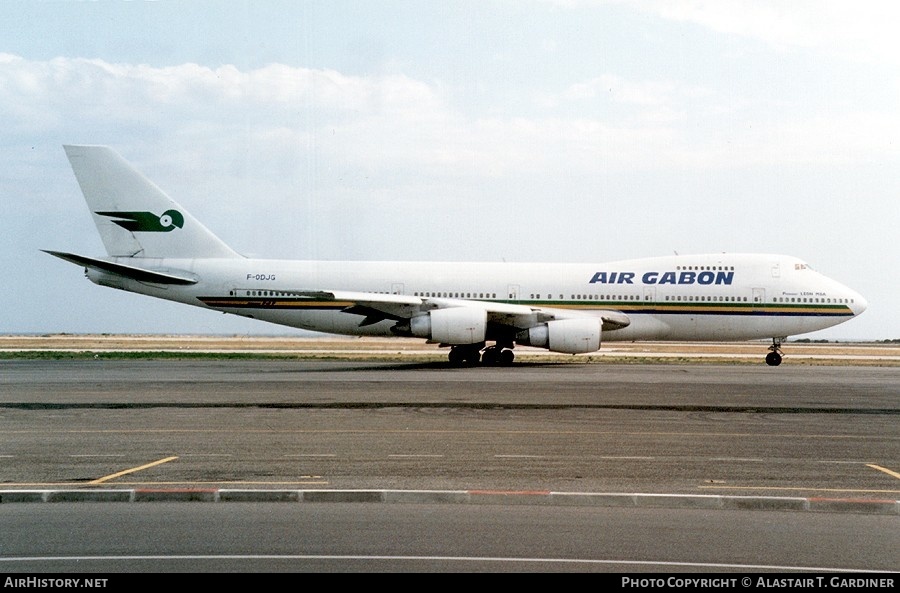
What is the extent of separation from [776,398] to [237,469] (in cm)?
1507

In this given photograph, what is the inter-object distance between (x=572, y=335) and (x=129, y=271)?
18419mm

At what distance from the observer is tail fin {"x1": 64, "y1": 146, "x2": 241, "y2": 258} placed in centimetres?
3800

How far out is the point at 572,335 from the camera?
3388 centimetres

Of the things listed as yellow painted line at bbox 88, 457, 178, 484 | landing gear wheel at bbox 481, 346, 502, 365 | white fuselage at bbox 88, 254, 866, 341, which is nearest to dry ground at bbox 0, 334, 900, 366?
white fuselage at bbox 88, 254, 866, 341

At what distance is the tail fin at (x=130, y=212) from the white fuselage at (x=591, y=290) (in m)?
0.98

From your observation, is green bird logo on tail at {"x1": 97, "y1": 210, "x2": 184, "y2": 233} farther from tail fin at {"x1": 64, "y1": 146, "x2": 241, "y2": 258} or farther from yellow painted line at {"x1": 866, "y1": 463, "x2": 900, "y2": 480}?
yellow painted line at {"x1": 866, "y1": 463, "x2": 900, "y2": 480}

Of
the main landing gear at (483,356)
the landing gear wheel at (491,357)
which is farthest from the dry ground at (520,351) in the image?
the landing gear wheel at (491,357)

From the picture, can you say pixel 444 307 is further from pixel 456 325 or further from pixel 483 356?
pixel 483 356

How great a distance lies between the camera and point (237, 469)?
1177cm

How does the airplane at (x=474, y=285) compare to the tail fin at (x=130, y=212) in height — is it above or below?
below

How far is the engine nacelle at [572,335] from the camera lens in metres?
33.9

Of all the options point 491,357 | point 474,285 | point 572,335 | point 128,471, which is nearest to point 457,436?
point 128,471

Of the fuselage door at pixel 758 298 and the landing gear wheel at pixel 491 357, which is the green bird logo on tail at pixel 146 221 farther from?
the fuselage door at pixel 758 298
